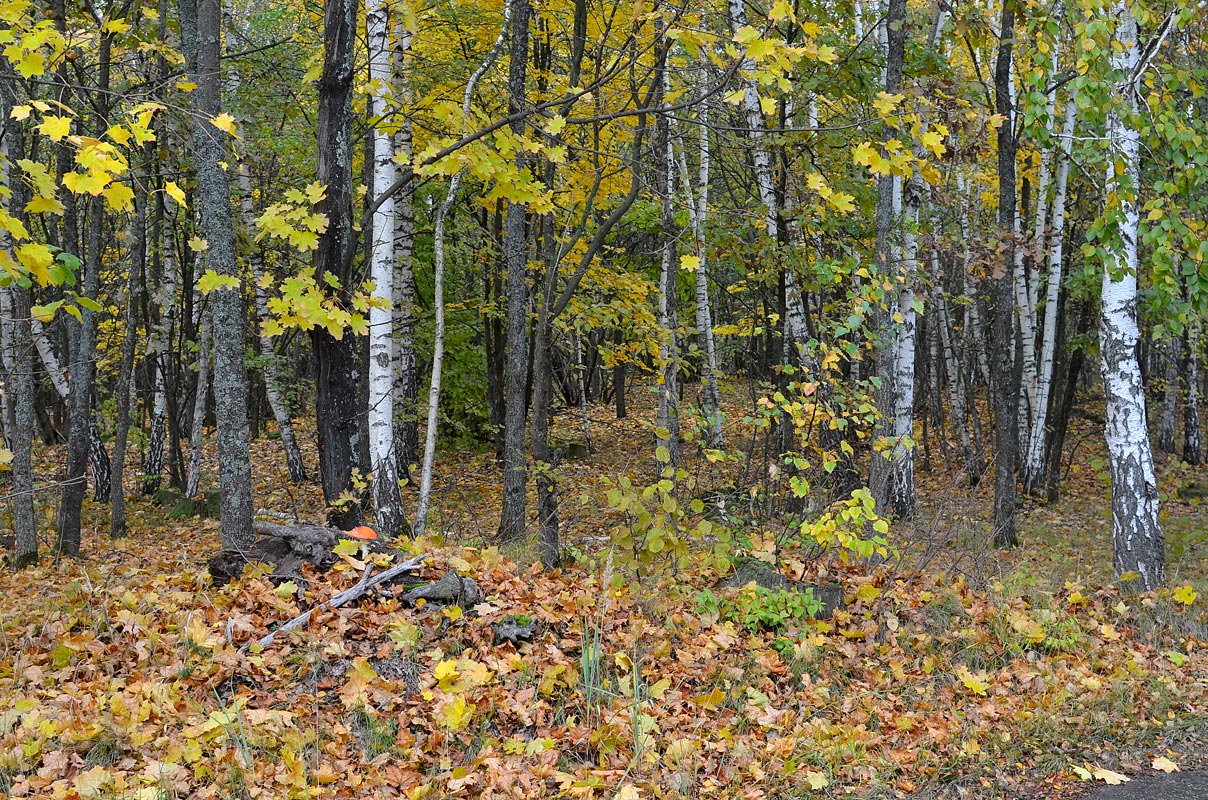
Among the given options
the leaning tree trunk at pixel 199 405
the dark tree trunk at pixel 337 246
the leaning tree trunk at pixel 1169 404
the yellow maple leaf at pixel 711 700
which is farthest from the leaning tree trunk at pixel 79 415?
the leaning tree trunk at pixel 1169 404

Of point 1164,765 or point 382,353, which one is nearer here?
point 1164,765

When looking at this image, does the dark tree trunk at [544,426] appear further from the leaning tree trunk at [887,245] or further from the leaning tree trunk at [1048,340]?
the leaning tree trunk at [1048,340]

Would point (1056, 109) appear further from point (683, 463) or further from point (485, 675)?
point (485, 675)

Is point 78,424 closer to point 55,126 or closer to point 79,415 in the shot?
point 79,415

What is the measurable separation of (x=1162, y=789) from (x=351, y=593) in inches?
182

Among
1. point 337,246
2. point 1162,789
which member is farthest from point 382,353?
point 1162,789

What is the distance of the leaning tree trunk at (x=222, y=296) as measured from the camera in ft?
19.4

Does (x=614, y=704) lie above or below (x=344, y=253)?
below

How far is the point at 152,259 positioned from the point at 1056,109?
1910 cm

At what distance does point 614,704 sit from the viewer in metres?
4.55

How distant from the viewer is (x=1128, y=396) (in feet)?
23.9

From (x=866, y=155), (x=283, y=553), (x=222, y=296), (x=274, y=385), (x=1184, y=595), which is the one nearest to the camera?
(x=866, y=155)

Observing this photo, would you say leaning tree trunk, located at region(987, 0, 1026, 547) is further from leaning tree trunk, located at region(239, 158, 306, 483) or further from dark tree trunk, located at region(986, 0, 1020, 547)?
leaning tree trunk, located at region(239, 158, 306, 483)

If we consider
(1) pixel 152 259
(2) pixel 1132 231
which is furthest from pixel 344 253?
(1) pixel 152 259
